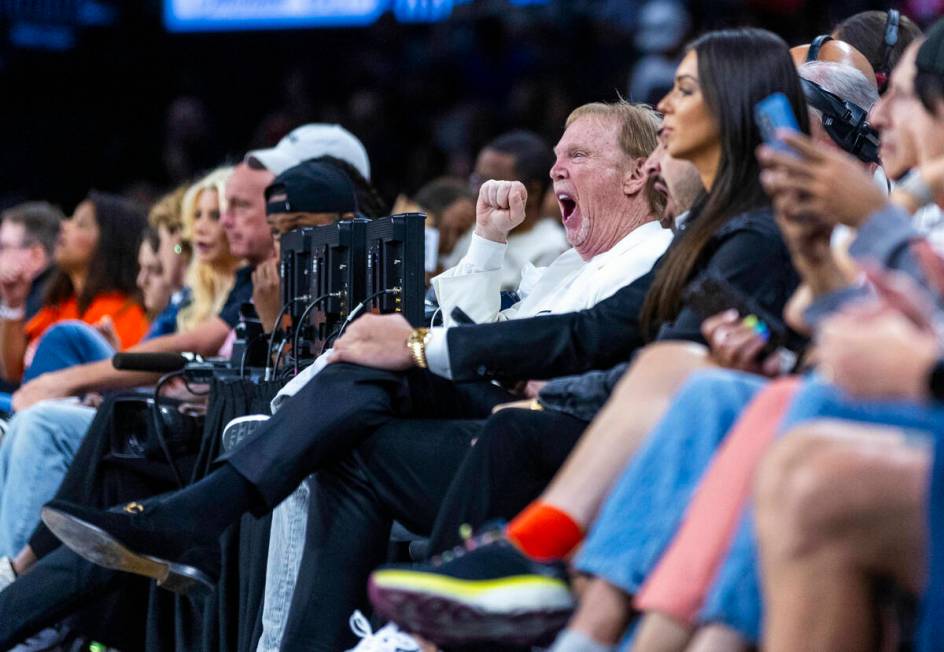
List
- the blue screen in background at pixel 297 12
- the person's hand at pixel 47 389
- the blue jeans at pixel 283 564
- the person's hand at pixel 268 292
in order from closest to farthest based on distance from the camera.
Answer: the blue jeans at pixel 283 564
the person's hand at pixel 268 292
the person's hand at pixel 47 389
the blue screen in background at pixel 297 12

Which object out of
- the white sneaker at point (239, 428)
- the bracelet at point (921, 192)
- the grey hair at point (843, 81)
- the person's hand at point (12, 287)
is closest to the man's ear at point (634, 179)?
the grey hair at point (843, 81)

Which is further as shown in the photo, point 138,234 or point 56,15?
point 56,15

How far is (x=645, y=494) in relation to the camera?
6.28 feet

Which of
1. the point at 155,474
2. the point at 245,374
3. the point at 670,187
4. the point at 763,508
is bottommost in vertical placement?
the point at 155,474

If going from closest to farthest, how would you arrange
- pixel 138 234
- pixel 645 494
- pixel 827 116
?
pixel 645 494 < pixel 827 116 < pixel 138 234

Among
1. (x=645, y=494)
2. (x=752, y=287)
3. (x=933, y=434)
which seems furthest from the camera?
(x=752, y=287)

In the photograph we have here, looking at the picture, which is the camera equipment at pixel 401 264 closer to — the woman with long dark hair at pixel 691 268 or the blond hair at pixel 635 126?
the blond hair at pixel 635 126

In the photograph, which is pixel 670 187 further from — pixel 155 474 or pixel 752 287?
pixel 155 474

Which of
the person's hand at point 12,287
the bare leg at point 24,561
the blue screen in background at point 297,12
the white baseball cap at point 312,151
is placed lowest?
the bare leg at point 24,561

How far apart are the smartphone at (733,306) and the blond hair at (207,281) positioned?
2.80 m

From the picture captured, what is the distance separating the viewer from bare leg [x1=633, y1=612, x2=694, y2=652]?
1771 mm

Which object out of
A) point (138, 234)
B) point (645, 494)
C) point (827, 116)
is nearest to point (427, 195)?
point (138, 234)

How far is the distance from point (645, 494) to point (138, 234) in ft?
12.5

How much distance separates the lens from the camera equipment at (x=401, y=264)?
124 inches
